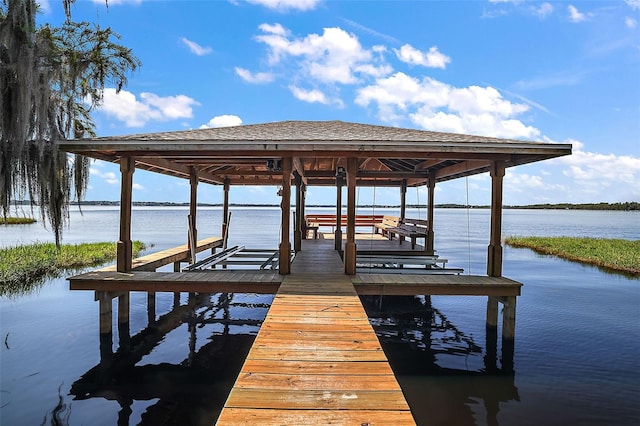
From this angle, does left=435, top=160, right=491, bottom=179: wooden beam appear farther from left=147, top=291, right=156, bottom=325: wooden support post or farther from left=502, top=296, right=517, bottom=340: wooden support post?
left=147, top=291, right=156, bottom=325: wooden support post

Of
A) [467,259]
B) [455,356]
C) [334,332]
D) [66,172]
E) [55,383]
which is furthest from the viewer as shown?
[467,259]

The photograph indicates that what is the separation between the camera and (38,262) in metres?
16.1

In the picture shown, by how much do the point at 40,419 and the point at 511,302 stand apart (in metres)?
8.16

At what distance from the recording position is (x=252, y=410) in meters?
2.62

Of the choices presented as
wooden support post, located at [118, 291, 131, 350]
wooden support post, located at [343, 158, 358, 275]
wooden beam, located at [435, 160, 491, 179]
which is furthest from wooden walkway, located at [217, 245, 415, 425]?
wooden beam, located at [435, 160, 491, 179]

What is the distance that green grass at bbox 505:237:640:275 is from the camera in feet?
66.8

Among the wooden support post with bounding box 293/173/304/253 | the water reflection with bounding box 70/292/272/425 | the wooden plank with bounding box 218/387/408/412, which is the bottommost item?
the water reflection with bounding box 70/292/272/425

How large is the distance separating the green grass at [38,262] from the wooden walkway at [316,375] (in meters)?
11.5

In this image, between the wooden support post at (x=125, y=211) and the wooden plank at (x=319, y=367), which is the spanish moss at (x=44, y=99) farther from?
the wooden plank at (x=319, y=367)

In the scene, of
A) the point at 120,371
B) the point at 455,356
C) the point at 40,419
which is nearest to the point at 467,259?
the point at 455,356

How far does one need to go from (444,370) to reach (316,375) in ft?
17.0

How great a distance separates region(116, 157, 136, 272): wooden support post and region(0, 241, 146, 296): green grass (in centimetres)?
642

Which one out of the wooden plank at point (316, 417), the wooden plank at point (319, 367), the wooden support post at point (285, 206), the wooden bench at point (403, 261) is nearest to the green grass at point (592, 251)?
the wooden bench at point (403, 261)

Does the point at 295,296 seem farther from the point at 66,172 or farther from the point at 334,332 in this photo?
the point at 66,172
